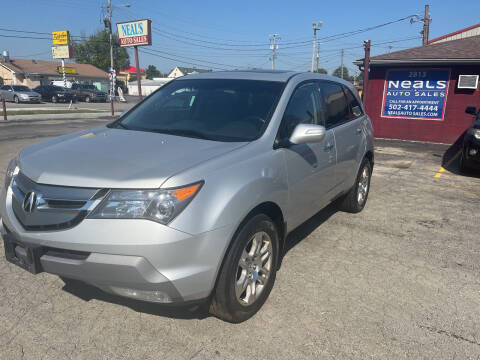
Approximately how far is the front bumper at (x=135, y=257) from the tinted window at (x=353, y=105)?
3.21 meters

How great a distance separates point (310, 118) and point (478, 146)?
5.35 m

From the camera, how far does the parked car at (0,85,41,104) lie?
32.2 metres

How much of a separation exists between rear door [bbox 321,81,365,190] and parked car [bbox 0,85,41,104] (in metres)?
33.1

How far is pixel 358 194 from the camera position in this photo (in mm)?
5375

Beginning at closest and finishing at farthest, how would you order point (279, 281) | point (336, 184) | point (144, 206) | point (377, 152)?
point (144, 206), point (279, 281), point (336, 184), point (377, 152)

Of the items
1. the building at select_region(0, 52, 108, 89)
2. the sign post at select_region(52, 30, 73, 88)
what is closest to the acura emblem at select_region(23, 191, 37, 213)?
the sign post at select_region(52, 30, 73, 88)

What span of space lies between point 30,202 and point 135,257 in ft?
2.65

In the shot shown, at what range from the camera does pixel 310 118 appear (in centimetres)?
383

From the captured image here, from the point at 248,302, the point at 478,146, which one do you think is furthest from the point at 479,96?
the point at 248,302

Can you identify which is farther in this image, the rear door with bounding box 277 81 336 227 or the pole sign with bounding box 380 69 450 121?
the pole sign with bounding box 380 69 450 121

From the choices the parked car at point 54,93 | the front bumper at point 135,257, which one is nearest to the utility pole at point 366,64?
the front bumper at point 135,257

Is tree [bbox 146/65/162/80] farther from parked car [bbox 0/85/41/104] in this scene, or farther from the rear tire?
the rear tire

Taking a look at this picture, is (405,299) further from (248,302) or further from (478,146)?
(478,146)

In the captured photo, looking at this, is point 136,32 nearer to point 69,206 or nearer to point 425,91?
point 425,91
